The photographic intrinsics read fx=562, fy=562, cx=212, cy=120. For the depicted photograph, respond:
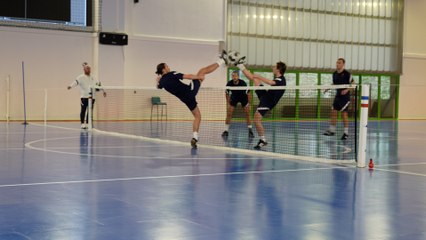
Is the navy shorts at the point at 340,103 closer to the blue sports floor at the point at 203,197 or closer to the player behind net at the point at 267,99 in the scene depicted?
the player behind net at the point at 267,99

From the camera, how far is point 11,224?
4539 mm

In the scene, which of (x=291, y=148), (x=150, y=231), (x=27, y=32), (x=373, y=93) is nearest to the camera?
(x=150, y=231)

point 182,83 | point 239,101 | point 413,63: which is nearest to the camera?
point 182,83

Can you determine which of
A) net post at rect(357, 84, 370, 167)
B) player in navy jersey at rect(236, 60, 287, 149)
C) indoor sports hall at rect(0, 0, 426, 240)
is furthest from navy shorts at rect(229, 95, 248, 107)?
net post at rect(357, 84, 370, 167)

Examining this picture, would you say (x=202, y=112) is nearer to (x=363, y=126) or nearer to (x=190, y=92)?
(x=190, y=92)

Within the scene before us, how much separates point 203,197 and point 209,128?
47.1 feet

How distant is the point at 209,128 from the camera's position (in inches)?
798

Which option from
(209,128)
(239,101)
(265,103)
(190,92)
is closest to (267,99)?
(265,103)

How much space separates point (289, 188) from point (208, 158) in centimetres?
331

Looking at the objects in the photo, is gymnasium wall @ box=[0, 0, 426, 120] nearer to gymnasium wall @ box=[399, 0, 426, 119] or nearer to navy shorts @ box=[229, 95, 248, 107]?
navy shorts @ box=[229, 95, 248, 107]

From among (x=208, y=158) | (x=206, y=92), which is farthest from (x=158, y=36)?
(x=208, y=158)

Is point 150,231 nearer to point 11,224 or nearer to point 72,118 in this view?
point 11,224

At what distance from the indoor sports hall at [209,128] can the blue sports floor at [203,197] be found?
3 centimetres

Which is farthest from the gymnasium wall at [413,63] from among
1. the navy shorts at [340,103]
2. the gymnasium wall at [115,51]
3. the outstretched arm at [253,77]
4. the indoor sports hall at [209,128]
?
the outstretched arm at [253,77]
